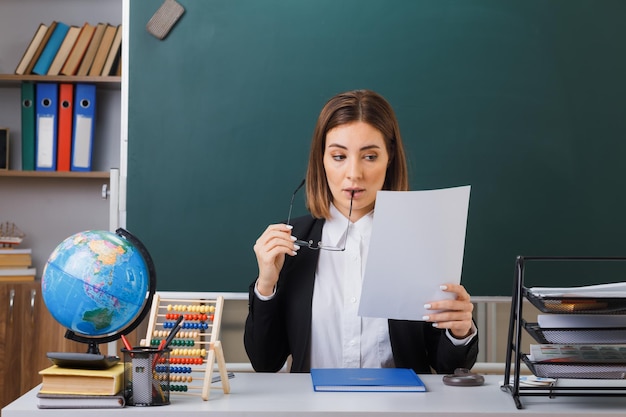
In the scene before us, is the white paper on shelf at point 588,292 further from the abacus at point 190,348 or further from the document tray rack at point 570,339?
the abacus at point 190,348

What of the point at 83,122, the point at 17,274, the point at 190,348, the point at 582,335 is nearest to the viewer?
the point at 582,335

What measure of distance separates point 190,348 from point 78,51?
7.39 feet

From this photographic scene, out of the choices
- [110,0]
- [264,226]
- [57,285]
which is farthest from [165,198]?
[57,285]

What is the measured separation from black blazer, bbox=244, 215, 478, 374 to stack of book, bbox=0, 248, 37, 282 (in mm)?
1676

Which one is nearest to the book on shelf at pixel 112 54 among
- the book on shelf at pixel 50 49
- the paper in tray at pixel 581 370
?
the book on shelf at pixel 50 49

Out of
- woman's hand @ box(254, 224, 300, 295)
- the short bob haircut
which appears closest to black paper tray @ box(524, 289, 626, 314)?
woman's hand @ box(254, 224, 300, 295)

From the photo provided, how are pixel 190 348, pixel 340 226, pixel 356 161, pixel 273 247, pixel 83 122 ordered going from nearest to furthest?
pixel 190 348 < pixel 273 247 < pixel 356 161 < pixel 340 226 < pixel 83 122

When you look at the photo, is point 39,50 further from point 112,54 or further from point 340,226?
point 340,226

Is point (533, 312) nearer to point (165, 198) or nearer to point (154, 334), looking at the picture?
point (165, 198)

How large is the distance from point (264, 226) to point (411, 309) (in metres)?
1.35

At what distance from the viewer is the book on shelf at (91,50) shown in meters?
3.52

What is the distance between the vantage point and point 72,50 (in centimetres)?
353

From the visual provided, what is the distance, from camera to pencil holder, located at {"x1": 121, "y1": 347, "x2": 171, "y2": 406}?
1485 mm

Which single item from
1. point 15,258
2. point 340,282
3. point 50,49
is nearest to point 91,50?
point 50,49
